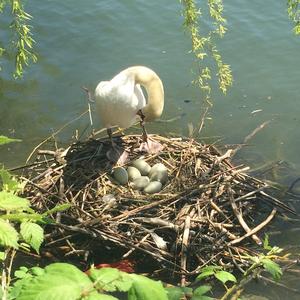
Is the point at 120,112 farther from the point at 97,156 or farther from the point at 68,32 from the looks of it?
the point at 68,32

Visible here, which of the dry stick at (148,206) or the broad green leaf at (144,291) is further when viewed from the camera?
the dry stick at (148,206)

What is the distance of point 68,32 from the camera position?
9.70 m

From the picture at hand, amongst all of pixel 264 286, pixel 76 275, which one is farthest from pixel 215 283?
pixel 76 275

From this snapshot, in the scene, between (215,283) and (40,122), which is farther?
(40,122)

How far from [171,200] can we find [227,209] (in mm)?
561

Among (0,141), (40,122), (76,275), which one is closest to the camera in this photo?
(76,275)

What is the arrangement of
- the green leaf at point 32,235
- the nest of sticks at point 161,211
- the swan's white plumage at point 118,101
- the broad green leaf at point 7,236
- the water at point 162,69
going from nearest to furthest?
the broad green leaf at point 7,236
the green leaf at point 32,235
the nest of sticks at point 161,211
the swan's white plumage at point 118,101
the water at point 162,69

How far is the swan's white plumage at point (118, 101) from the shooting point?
5.84 meters

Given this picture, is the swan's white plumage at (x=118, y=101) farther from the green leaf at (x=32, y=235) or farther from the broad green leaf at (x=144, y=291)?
the broad green leaf at (x=144, y=291)

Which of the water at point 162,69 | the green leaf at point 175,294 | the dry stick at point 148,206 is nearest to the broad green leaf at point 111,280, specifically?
the green leaf at point 175,294

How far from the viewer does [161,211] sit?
16.6ft

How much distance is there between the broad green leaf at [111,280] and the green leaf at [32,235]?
1.12m

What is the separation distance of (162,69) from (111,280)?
22.4ft

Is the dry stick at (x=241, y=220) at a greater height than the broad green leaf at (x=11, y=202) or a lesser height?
lesser
